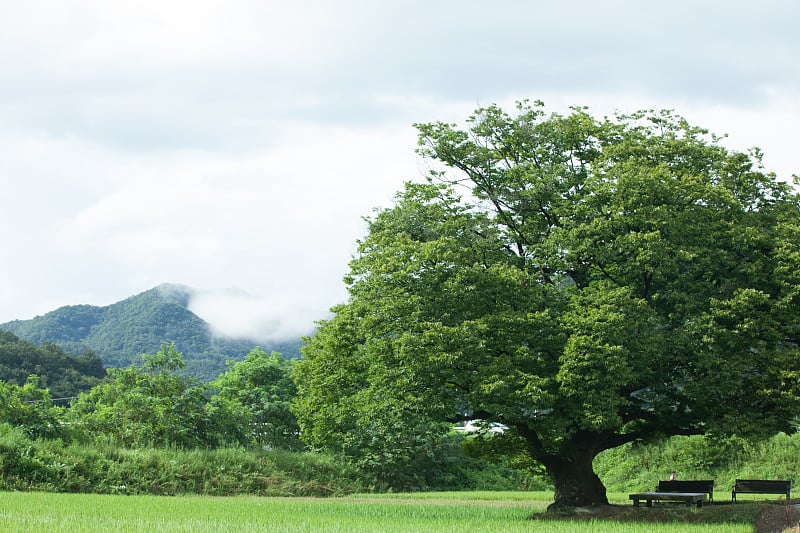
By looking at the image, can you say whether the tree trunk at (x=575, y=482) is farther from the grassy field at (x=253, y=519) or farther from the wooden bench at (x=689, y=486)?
the wooden bench at (x=689, y=486)

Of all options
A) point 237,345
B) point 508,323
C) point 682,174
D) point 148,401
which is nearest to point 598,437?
point 508,323

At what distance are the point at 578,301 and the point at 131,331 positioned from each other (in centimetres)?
14295

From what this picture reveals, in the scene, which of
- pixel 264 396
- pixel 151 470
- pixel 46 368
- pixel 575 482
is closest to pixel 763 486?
pixel 575 482

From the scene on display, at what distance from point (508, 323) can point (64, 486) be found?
15498 mm

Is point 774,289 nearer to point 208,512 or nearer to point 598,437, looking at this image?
point 598,437

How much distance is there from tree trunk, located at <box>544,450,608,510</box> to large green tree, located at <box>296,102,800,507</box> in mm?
50

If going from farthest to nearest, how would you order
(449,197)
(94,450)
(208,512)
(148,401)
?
(148,401) → (94,450) → (449,197) → (208,512)

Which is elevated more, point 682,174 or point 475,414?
point 682,174

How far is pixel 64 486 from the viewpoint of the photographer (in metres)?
24.8

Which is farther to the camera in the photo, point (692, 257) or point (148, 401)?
point (148, 401)

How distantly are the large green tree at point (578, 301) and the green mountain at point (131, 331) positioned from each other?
122372mm

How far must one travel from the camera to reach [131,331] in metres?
151

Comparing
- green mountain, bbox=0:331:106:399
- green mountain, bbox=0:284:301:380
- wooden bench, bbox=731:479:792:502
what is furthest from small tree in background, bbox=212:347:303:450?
green mountain, bbox=0:284:301:380

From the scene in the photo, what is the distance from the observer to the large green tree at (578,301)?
19750 mm
